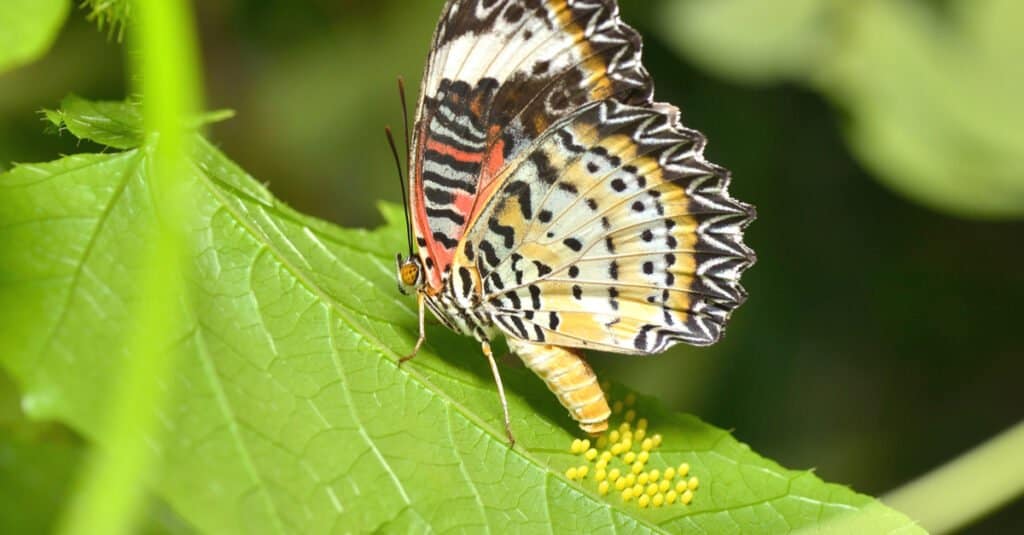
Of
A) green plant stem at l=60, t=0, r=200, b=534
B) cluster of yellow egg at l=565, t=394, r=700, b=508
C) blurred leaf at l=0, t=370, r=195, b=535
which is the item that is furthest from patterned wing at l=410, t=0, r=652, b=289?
green plant stem at l=60, t=0, r=200, b=534

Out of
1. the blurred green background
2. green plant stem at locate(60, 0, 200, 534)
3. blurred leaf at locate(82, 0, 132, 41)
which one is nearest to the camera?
green plant stem at locate(60, 0, 200, 534)

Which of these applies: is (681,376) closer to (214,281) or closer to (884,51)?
(884,51)

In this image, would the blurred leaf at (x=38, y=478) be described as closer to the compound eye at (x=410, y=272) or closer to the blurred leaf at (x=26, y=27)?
the compound eye at (x=410, y=272)

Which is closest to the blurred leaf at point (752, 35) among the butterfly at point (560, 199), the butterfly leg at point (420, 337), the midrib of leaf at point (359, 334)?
the butterfly at point (560, 199)

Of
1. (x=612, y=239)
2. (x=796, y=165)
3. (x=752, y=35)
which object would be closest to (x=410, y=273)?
(x=612, y=239)

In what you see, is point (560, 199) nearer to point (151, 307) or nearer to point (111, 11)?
point (111, 11)

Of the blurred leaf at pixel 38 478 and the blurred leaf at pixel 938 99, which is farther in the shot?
the blurred leaf at pixel 938 99

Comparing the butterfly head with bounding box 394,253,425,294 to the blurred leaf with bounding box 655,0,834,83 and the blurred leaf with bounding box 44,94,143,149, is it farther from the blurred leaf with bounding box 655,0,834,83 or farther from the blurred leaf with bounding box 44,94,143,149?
the blurred leaf with bounding box 655,0,834,83
